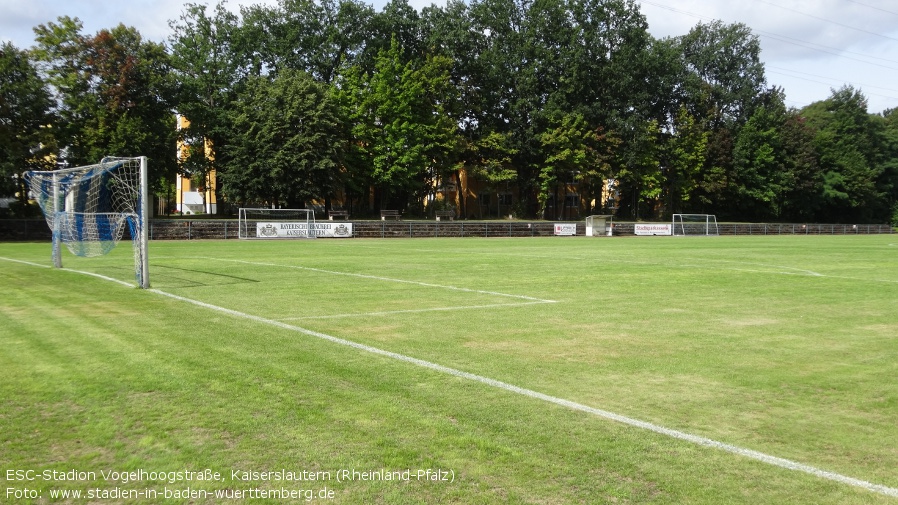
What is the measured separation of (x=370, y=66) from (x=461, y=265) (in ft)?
163

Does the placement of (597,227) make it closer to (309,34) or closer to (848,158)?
(309,34)

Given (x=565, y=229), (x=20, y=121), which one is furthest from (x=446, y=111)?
(x=20, y=121)

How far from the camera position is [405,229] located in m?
53.4

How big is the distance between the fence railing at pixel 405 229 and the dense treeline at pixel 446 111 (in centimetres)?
369

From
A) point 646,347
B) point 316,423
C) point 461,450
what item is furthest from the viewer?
point 646,347

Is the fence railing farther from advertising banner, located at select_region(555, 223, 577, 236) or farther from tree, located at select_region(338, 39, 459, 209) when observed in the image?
tree, located at select_region(338, 39, 459, 209)

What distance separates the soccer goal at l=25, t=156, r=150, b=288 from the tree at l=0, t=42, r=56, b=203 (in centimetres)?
1803

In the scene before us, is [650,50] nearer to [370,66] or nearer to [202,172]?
[370,66]

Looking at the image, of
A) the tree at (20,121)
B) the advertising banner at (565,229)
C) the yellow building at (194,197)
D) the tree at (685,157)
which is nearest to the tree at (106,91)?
the tree at (20,121)

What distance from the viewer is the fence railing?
135ft

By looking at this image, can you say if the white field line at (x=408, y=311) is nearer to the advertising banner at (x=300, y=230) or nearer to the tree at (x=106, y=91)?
the advertising banner at (x=300, y=230)

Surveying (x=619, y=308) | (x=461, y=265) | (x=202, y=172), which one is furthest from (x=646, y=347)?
(x=202, y=172)

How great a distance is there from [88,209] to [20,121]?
2236cm

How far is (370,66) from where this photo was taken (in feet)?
229
